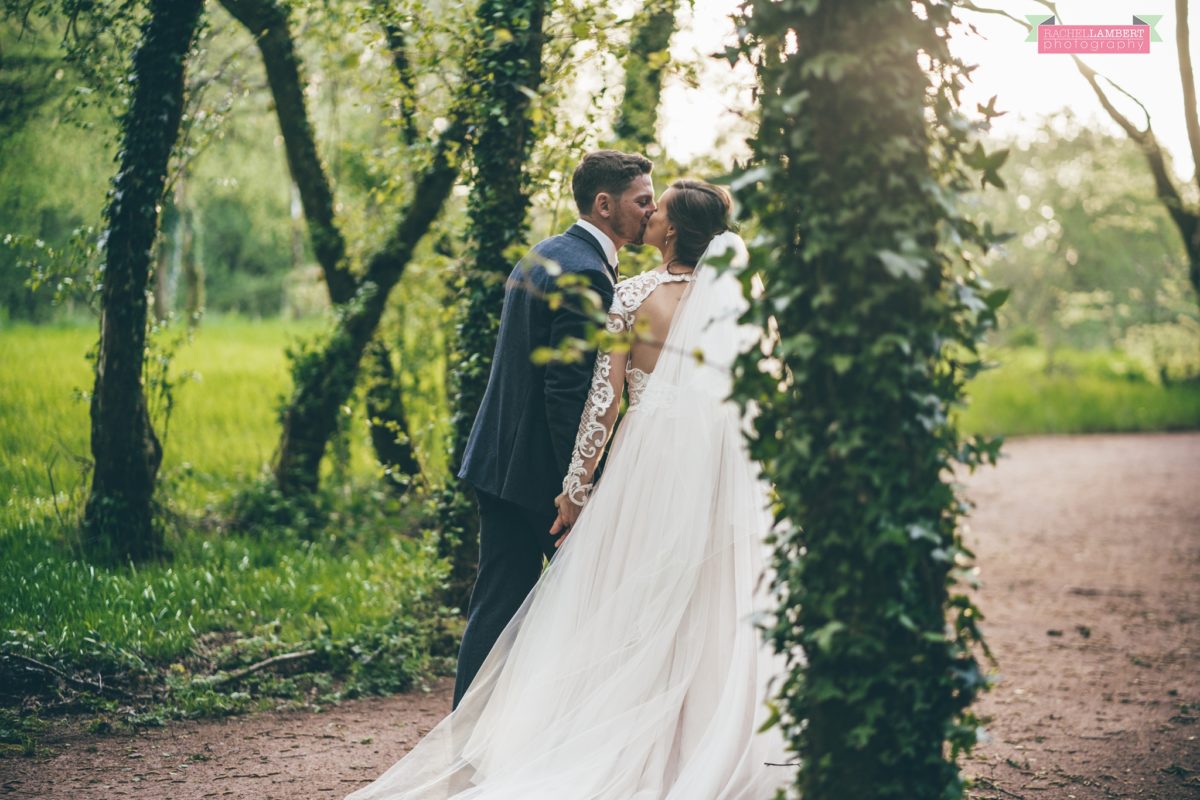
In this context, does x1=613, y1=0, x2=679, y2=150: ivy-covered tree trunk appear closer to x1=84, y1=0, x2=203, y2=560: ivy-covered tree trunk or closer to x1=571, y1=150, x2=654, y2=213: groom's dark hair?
x1=571, y1=150, x2=654, y2=213: groom's dark hair

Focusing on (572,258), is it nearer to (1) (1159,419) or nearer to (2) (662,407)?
(2) (662,407)

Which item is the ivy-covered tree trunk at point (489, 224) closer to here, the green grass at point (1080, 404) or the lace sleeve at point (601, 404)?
the lace sleeve at point (601, 404)

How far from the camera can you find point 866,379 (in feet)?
8.20

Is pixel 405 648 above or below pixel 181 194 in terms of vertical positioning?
below

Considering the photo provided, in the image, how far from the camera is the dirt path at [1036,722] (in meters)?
4.34

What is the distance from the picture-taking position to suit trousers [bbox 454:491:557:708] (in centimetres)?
420

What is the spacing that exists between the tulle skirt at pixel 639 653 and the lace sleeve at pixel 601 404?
123mm

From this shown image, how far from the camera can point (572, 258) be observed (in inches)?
159

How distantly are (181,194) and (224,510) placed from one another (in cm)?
1105

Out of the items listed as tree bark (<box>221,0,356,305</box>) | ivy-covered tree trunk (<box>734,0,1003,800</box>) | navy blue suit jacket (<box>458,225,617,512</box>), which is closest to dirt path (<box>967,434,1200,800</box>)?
ivy-covered tree trunk (<box>734,0,1003,800</box>)

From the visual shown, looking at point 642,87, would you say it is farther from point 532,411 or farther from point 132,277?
point 132,277

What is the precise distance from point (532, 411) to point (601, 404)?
32 cm

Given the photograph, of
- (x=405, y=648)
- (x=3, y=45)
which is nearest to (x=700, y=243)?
(x=405, y=648)

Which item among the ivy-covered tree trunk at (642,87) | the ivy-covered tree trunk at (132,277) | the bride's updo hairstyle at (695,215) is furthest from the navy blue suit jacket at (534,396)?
the ivy-covered tree trunk at (132,277)
